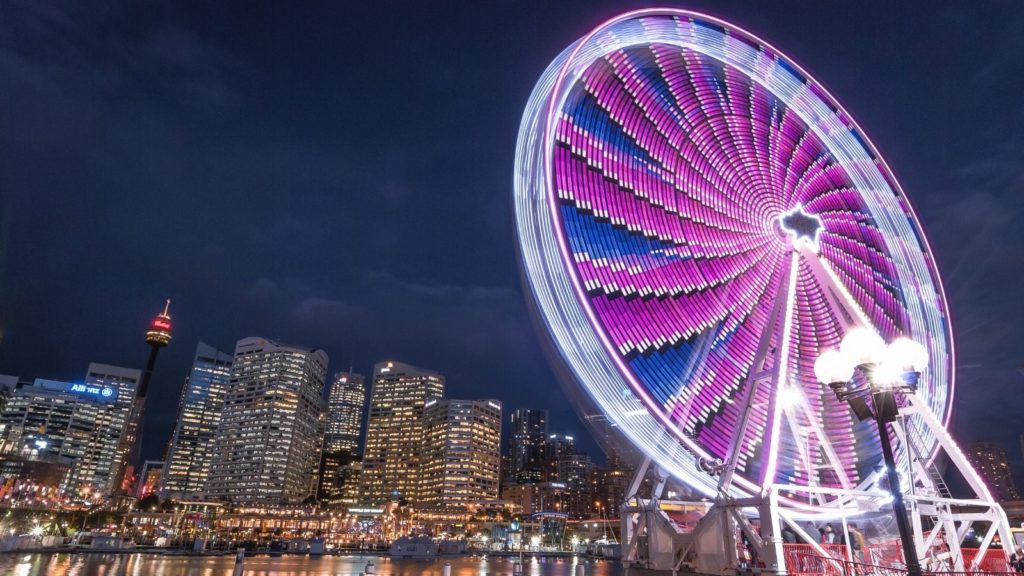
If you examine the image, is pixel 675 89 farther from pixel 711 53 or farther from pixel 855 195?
pixel 855 195

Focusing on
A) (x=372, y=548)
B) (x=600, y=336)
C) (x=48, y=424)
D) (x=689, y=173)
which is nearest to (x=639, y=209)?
(x=689, y=173)

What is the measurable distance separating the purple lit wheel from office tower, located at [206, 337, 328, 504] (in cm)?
16640

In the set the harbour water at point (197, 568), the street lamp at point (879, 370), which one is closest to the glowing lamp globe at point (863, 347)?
the street lamp at point (879, 370)

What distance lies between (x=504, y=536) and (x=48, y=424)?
417 feet

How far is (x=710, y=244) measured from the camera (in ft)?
69.1

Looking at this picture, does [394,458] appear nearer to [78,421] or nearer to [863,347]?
[78,421]

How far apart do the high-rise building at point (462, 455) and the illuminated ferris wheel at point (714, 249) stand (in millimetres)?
136104

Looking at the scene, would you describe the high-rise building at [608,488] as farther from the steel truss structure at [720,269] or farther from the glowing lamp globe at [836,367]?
the glowing lamp globe at [836,367]

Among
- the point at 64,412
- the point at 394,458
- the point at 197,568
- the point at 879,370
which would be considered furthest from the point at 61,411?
the point at 879,370

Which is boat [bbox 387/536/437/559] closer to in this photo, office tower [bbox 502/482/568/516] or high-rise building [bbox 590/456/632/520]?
high-rise building [bbox 590/456/632/520]

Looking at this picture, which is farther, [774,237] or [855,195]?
[855,195]

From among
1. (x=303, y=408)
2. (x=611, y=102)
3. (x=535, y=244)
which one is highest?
(x=303, y=408)

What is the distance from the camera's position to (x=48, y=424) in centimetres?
16450

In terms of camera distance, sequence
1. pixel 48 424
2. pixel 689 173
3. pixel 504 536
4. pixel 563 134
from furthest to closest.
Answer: pixel 48 424, pixel 504 536, pixel 689 173, pixel 563 134
